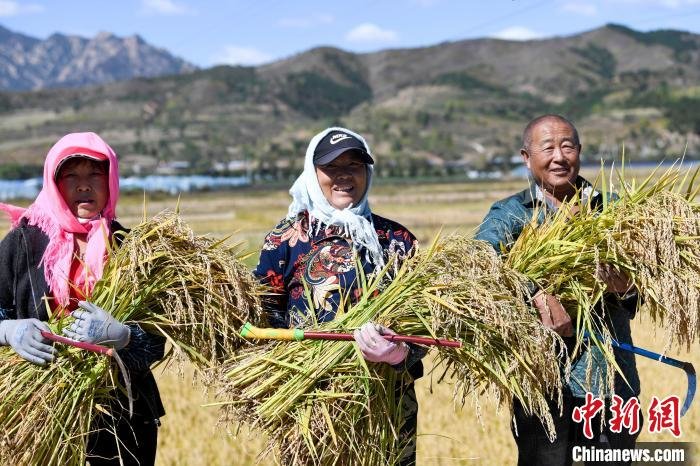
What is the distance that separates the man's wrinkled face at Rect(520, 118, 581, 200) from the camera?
3.37 metres

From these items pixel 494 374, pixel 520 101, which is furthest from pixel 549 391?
pixel 520 101

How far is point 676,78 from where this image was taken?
188m

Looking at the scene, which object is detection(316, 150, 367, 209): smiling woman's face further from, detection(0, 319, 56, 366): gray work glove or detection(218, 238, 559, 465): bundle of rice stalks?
detection(0, 319, 56, 366): gray work glove

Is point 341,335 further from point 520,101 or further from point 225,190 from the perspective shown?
point 520,101

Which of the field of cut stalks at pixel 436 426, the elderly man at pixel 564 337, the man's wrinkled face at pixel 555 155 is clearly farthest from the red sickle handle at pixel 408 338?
the man's wrinkled face at pixel 555 155

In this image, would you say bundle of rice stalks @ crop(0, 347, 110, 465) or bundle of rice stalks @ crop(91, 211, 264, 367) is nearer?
bundle of rice stalks @ crop(0, 347, 110, 465)

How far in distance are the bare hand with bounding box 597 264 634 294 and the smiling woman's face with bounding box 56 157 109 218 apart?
182cm

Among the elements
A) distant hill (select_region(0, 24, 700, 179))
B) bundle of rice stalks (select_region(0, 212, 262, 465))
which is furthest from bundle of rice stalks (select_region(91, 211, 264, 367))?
distant hill (select_region(0, 24, 700, 179))

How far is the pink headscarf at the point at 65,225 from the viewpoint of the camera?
306 cm

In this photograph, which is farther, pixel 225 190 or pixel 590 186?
pixel 225 190

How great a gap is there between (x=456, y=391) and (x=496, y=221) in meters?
0.70

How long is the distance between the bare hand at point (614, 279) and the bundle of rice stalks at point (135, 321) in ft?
4.12

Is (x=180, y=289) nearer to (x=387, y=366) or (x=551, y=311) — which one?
(x=387, y=366)

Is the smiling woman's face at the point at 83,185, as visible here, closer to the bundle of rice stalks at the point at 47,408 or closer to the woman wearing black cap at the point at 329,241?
the bundle of rice stalks at the point at 47,408
